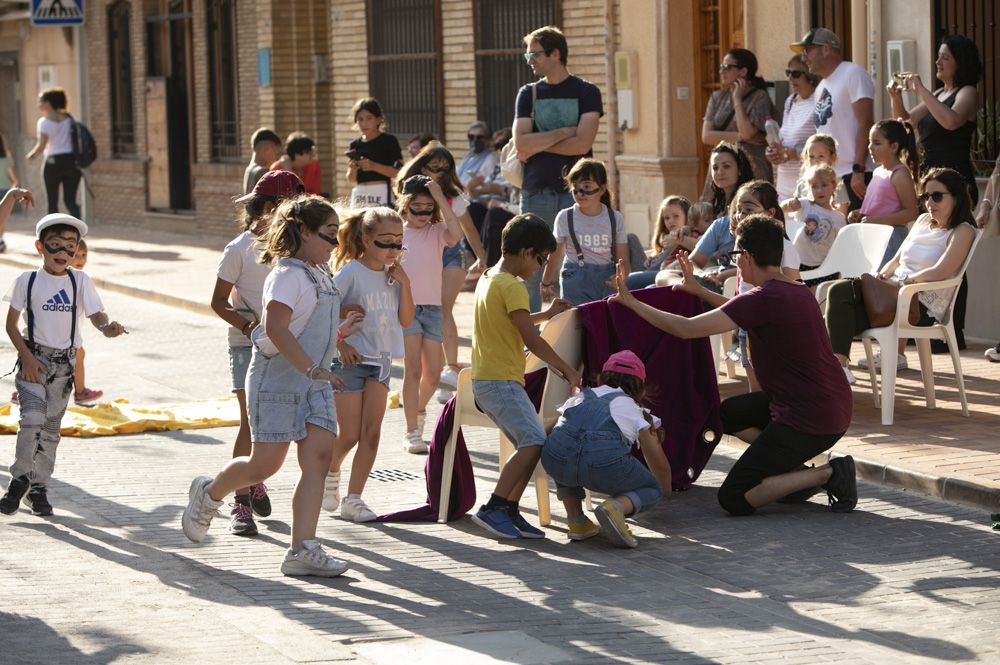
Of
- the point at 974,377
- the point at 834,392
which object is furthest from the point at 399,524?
the point at 974,377

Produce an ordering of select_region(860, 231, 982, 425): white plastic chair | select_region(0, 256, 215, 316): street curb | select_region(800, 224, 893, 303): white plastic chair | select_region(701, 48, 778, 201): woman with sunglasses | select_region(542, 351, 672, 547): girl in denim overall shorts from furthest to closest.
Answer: select_region(0, 256, 215, 316): street curb
select_region(701, 48, 778, 201): woman with sunglasses
select_region(800, 224, 893, 303): white plastic chair
select_region(860, 231, 982, 425): white plastic chair
select_region(542, 351, 672, 547): girl in denim overall shorts

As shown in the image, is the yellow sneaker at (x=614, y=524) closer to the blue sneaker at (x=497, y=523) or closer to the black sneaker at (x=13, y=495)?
the blue sneaker at (x=497, y=523)

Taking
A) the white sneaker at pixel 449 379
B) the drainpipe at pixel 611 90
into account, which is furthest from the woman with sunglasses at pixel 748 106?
the drainpipe at pixel 611 90

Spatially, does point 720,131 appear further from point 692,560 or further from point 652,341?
point 692,560

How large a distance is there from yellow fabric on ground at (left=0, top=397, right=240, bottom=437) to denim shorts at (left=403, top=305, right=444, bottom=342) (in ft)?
5.30

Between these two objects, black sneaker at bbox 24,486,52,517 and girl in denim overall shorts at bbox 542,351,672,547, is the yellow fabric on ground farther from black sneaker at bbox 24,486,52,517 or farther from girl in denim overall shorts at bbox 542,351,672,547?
girl in denim overall shorts at bbox 542,351,672,547

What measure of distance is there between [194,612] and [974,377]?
6420 mm

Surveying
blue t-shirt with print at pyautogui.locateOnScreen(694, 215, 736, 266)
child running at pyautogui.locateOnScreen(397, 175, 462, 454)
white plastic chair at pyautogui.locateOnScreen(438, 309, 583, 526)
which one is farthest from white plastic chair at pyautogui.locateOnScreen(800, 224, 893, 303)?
white plastic chair at pyautogui.locateOnScreen(438, 309, 583, 526)

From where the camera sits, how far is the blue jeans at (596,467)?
7.71 meters

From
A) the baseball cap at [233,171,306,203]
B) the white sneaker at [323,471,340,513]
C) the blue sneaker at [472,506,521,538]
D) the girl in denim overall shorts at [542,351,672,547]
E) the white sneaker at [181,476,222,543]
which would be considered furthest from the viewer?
the white sneaker at [323,471,340,513]

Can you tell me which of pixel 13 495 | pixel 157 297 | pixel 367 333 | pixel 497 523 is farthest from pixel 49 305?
pixel 157 297

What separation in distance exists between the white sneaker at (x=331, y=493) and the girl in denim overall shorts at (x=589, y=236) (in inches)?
93.8

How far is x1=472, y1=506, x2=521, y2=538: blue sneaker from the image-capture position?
309 inches

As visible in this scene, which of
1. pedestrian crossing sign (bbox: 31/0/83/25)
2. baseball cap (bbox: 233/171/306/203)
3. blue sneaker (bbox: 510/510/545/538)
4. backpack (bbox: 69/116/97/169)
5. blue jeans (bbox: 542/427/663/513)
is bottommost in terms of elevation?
blue sneaker (bbox: 510/510/545/538)
